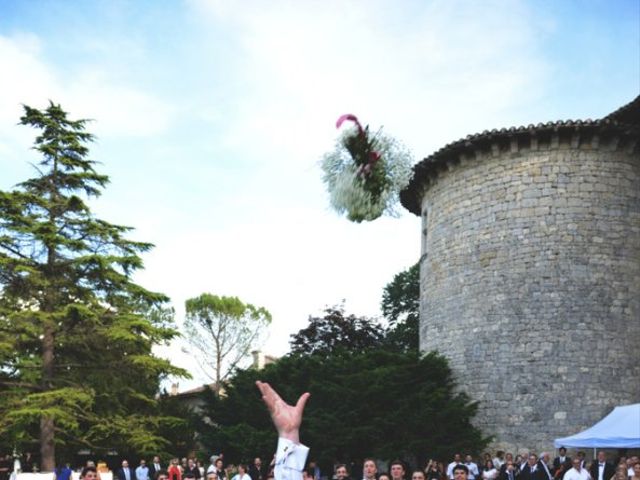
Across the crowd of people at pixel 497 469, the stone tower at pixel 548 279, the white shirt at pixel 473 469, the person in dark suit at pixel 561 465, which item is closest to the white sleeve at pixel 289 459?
the crowd of people at pixel 497 469

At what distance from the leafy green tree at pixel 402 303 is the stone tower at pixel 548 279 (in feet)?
51.8

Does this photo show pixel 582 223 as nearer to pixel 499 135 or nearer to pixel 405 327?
pixel 499 135

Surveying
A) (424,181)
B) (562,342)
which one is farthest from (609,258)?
(424,181)

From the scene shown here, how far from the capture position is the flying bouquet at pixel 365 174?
666 centimetres

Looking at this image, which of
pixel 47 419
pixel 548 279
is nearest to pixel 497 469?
pixel 548 279

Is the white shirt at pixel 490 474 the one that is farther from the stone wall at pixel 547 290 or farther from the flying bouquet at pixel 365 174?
the flying bouquet at pixel 365 174

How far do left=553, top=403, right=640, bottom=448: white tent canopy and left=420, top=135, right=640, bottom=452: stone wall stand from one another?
3.87 metres

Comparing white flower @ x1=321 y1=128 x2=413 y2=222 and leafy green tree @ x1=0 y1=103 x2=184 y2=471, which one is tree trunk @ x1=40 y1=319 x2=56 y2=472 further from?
white flower @ x1=321 y1=128 x2=413 y2=222

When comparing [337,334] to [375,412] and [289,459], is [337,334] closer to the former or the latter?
[375,412]

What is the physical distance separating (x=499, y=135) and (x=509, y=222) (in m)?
2.41

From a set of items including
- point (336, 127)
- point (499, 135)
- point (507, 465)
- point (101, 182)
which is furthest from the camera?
point (101, 182)

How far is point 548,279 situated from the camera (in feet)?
75.0

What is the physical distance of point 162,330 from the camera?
2766cm

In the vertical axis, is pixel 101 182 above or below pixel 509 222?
above
